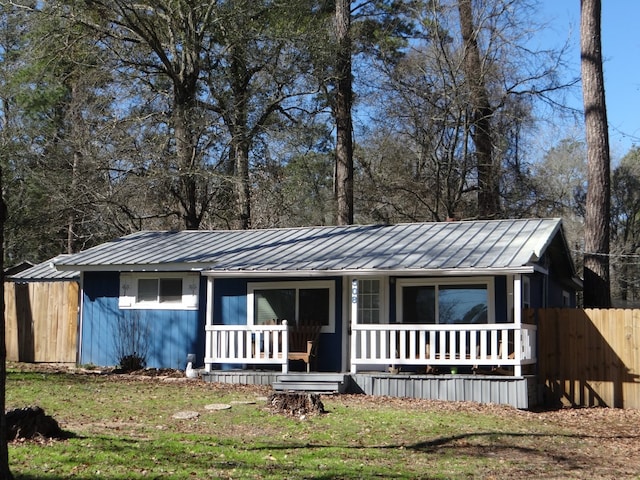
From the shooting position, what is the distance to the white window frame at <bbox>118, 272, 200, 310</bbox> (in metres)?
A: 17.8

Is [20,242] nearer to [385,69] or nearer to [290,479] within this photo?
[385,69]

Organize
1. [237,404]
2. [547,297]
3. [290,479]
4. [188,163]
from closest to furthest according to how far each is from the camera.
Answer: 1. [290,479]
2. [237,404]
3. [547,297]
4. [188,163]

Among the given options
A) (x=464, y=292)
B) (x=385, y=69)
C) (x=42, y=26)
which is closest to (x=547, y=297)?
(x=464, y=292)

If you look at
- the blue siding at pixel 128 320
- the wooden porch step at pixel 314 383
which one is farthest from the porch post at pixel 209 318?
the wooden porch step at pixel 314 383

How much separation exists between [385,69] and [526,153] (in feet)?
17.7

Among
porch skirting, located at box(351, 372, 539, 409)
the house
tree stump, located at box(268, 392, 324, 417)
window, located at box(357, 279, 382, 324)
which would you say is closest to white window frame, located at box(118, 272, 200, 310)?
the house

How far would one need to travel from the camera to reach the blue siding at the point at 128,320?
17719 millimetres

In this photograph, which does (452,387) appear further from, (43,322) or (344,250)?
(43,322)

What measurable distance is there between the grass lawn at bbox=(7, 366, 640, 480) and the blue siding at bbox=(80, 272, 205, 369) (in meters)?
2.58

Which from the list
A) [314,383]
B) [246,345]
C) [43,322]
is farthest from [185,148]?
[314,383]

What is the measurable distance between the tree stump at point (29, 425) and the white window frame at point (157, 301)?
863cm

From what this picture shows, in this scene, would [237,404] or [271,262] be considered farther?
[271,262]

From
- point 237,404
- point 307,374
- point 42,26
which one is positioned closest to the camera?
point 237,404

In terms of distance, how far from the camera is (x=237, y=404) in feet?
42.4
